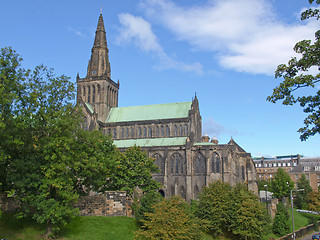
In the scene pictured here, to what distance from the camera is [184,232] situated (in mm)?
23797

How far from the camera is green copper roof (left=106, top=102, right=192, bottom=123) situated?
74938 millimetres

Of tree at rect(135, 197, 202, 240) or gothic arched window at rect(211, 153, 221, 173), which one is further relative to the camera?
gothic arched window at rect(211, 153, 221, 173)

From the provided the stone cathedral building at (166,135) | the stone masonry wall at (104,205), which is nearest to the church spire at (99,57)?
the stone cathedral building at (166,135)

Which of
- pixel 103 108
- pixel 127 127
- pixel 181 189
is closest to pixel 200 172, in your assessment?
pixel 181 189

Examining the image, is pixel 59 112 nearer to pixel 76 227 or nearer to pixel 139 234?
pixel 76 227

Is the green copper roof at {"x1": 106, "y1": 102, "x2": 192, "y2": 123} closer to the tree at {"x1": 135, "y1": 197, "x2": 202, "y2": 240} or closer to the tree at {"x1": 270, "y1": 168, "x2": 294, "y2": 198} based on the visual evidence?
the tree at {"x1": 270, "y1": 168, "x2": 294, "y2": 198}

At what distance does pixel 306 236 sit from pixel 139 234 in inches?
1358

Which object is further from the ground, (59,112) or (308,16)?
(308,16)

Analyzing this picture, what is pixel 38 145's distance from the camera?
25.5 m

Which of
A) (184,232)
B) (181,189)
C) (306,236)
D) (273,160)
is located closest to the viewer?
(184,232)

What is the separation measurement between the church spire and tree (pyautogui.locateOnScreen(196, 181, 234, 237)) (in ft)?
156

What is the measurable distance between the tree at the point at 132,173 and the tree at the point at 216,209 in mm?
8413

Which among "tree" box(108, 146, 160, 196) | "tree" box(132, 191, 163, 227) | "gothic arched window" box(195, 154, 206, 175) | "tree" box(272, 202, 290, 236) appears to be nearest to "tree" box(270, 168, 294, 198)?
"gothic arched window" box(195, 154, 206, 175)

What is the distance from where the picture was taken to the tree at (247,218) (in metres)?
34.9
